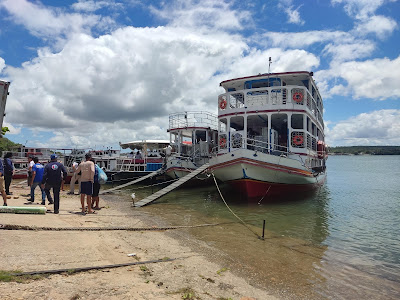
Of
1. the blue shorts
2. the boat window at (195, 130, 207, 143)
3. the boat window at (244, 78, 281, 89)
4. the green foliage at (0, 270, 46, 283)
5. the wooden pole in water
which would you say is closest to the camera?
the green foliage at (0, 270, 46, 283)

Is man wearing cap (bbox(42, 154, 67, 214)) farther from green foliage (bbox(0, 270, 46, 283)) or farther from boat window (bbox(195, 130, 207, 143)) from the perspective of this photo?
boat window (bbox(195, 130, 207, 143))

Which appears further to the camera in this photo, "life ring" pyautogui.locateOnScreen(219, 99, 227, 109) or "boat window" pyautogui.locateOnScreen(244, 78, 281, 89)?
"life ring" pyautogui.locateOnScreen(219, 99, 227, 109)

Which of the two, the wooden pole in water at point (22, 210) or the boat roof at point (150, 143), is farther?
the boat roof at point (150, 143)

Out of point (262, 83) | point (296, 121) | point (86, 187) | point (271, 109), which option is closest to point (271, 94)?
point (271, 109)

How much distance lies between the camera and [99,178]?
380 inches

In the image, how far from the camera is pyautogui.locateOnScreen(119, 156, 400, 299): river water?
4.99 meters

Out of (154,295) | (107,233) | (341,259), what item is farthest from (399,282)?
(107,233)

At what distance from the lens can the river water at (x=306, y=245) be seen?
196 inches

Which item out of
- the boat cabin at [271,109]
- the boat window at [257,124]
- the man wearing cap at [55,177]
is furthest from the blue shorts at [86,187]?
the boat window at [257,124]

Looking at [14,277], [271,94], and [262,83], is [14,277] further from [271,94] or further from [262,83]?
[262,83]

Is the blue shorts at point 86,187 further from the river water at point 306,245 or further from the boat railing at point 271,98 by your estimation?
the boat railing at point 271,98

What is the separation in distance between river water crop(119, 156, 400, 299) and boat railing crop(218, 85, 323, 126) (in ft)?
18.5

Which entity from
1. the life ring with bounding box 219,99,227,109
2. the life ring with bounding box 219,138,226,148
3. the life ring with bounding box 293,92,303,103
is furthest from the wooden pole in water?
the life ring with bounding box 293,92,303,103

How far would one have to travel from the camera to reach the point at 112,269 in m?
4.27
